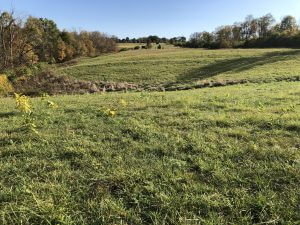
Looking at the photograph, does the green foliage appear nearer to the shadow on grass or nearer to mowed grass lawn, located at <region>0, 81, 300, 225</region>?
the shadow on grass

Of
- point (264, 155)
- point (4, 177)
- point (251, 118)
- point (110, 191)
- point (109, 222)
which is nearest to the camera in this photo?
point (109, 222)

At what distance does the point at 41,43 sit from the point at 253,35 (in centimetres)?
4930

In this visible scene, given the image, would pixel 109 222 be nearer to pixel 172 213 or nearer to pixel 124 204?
pixel 124 204

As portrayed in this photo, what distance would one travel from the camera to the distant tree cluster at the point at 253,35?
6188cm

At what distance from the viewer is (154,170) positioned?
4746mm

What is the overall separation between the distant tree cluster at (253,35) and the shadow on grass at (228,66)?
21.9 meters

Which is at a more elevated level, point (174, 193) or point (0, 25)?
point (0, 25)

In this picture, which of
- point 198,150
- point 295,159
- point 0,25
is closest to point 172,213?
point 198,150

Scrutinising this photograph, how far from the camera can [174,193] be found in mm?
4105

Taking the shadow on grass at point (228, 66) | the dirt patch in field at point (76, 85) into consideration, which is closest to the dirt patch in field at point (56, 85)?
the dirt patch in field at point (76, 85)

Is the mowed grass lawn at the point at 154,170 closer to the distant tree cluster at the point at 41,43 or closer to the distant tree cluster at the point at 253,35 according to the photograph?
the distant tree cluster at the point at 41,43

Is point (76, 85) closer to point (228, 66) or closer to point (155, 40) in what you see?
point (228, 66)

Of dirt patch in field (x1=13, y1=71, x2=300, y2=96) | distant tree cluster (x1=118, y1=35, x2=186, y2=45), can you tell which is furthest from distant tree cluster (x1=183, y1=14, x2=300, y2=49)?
dirt patch in field (x1=13, y1=71, x2=300, y2=96)

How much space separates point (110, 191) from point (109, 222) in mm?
684
